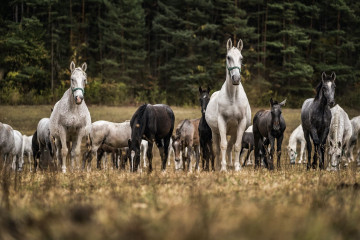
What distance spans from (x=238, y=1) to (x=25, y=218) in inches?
1800

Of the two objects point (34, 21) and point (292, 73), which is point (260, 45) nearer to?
point (292, 73)

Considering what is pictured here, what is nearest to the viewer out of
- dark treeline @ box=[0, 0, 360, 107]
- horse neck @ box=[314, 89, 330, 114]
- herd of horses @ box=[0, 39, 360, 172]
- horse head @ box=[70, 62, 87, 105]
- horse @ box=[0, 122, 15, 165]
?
herd of horses @ box=[0, 39, 360, 172]

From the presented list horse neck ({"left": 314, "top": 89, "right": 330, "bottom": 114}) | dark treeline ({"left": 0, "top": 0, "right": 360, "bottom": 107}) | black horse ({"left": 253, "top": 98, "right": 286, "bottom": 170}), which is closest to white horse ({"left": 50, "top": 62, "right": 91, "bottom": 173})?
black horse ({"left": 253, "top": 98, "right": 286, "bottom": 170})

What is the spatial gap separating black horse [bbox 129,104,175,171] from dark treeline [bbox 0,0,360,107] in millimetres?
28680

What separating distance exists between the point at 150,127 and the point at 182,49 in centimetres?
3720

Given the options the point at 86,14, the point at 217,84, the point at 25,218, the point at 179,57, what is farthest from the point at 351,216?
the point at 86,14

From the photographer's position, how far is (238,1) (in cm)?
4600

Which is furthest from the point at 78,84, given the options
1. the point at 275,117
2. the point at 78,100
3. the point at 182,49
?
the point at 182,49

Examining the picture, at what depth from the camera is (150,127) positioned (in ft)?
34.2

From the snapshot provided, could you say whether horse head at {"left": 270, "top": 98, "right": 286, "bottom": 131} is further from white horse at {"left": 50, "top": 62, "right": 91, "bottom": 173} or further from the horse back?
white horse at {"left": 50, "top": 62, "right": 91, "bottom": 173}

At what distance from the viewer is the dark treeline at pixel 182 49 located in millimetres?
41219

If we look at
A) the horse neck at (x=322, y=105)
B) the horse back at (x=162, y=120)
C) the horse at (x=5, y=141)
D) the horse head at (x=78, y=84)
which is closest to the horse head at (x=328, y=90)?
the horse neck at (x=322, y=105)

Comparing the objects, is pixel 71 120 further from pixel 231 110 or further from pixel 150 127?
pixel 231 110

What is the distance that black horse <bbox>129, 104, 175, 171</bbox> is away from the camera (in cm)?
983
